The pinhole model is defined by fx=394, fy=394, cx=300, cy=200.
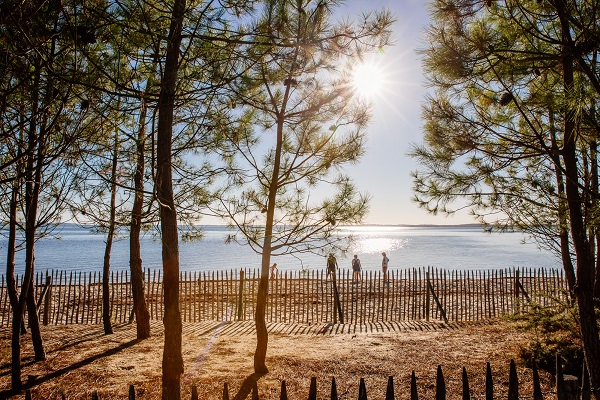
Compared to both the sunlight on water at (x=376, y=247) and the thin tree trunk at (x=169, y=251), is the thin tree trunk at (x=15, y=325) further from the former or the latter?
the sunlight on water at (x=376, y=247)

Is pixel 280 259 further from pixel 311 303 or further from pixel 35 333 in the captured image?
pixel 35 333

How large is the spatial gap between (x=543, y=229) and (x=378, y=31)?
16.3ft

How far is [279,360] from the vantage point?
277 inches

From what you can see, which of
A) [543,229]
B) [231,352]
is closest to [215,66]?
[231,352]

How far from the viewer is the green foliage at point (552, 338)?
19.8 ft

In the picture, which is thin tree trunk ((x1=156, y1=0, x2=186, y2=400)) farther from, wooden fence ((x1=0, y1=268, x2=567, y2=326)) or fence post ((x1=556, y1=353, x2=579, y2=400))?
wooden fence ((x1=0, y1=268, x2=567, y2=326))

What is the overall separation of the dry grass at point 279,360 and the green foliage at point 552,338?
327 millimetres

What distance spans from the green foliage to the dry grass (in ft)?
1.07

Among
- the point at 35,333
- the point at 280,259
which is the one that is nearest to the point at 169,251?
the point at 35,333

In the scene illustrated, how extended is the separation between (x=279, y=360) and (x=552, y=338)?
4561mm

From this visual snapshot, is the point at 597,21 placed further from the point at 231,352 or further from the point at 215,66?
the point at 231,352

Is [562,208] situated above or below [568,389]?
above

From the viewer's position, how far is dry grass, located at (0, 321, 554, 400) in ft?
18.4

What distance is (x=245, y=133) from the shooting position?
20.6ft
